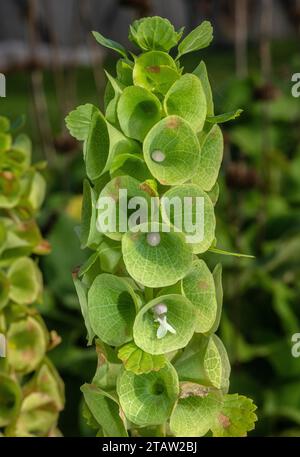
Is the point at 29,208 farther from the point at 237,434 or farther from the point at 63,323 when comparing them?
the point at 63,323

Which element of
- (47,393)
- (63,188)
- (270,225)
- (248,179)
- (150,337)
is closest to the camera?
(150,337)

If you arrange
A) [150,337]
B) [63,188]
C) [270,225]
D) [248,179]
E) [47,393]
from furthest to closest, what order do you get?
1. [63,188]
2. [270,225]
3. [248,179]
4. [47,393]
5. [150,337]

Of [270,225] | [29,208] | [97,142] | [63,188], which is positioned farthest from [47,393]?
[63,188]

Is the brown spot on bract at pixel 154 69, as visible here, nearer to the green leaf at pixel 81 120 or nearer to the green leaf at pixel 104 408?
the green leaf at pixel 81 120

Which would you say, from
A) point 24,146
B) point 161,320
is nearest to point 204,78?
point 161,320

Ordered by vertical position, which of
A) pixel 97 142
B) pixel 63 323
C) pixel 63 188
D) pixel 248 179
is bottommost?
pixel 97 142

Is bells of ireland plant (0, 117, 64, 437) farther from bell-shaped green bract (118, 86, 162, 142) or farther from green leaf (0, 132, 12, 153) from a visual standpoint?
bell-shaped green bract (118, 86, 162, 142)

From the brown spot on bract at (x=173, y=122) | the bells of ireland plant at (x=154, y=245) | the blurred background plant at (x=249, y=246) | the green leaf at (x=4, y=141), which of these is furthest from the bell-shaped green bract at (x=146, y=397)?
the blurred background plant at (x=249, y=246)
